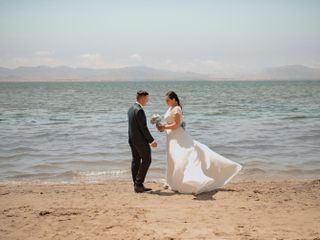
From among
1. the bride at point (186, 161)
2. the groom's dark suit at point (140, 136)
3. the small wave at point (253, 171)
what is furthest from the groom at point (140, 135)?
the small wave at point (253, 171)

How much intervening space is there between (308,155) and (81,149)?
748 cm

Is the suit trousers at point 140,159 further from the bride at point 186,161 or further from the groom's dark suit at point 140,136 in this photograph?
the bride at point 186,161

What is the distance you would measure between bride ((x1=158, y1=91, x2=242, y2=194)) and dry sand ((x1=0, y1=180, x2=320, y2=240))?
0.28 metres

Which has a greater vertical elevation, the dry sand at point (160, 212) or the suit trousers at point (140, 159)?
the suit trousers at point (140, 159)

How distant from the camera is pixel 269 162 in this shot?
10.9 m

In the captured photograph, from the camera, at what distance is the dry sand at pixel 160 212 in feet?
17.0

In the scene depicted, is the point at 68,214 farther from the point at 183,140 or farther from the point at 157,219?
the point at 183,140

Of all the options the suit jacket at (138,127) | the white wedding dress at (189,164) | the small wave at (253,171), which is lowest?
the small wave at (253,171)

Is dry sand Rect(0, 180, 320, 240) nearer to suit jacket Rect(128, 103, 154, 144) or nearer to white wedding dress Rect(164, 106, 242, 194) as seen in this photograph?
white wedding dress Rect(164, 106, 242, 194)

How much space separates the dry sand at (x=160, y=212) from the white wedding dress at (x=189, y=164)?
0.90 feet

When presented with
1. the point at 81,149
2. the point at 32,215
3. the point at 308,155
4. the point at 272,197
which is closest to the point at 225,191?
the point at 272,197

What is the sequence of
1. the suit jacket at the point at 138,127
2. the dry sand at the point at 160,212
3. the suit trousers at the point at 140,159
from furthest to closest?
the suit trousers at the point at 140,159
the suit jacket at the point at 138,127
the dry sand at the point at 160,212

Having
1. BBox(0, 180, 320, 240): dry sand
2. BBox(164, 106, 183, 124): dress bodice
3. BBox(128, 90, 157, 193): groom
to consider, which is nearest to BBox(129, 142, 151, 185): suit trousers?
BBox(128, 90, 157, 193): groom

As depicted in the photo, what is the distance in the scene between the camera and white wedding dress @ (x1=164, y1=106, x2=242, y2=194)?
7586mm
